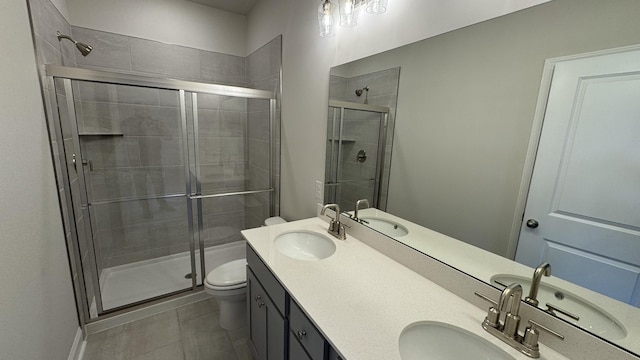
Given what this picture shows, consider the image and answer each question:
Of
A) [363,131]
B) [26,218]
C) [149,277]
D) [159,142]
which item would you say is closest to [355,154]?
[363,131]

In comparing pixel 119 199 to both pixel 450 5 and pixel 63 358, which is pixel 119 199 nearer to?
pixel 63 358

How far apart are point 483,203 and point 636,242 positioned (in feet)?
1.28

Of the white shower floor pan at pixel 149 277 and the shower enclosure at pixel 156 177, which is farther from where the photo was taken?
the white shower floor pan at pixel 149 277

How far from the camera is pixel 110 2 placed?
2244 mm

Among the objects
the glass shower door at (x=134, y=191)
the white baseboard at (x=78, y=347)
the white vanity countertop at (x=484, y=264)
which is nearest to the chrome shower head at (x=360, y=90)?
the white vanity countertop at (x=484, y=264)

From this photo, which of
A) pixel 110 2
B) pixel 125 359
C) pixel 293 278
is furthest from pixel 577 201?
pixel 110 2

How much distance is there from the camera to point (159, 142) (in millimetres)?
2449

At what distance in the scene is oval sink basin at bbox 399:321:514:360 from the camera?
79 cm

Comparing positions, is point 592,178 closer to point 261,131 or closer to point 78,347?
point 261,131

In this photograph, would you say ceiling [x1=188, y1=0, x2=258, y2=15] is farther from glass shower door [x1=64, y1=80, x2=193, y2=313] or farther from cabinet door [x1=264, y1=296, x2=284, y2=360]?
cabinet door [x1=264, y1=296, x2=284, y2=360]

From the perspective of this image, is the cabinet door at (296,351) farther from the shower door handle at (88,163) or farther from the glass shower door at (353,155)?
the shower door handle at (88,163)

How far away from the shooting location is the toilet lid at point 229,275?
1.84 m

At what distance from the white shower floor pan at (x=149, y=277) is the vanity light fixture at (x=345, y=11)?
225 centimetres

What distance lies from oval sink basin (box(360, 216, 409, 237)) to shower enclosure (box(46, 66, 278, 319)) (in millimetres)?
1351
